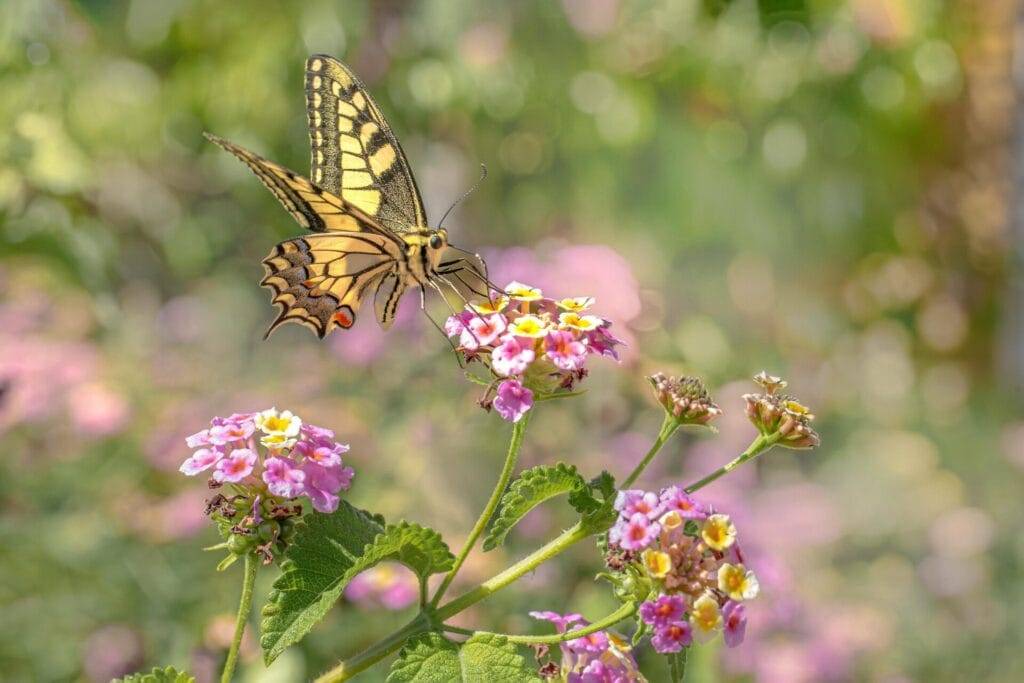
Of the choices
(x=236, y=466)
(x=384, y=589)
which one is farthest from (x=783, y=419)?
(x=384, y=589)

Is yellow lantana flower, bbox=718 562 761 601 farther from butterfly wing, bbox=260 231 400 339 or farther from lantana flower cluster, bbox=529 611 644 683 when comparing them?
butterfly wing, bbox=260 231 400 339

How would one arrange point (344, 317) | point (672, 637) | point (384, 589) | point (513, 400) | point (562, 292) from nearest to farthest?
point (672, 637) < point (513, 400) < point (344, 317) < point (384, 589) < point (562, 292)

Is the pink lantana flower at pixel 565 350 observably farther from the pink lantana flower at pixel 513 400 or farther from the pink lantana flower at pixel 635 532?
the pink lantana flower at pixel 635 532

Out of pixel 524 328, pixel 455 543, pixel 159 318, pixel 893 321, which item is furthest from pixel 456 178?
pixel 524 328

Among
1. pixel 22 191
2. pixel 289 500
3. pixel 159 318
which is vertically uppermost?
pixel 159 318

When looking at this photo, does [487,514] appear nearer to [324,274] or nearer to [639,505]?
[639,505]

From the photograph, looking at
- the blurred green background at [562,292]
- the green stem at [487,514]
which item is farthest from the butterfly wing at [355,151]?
the green stem at [487,514]

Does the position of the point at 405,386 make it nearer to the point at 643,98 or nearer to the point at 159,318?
the point at 159,318
